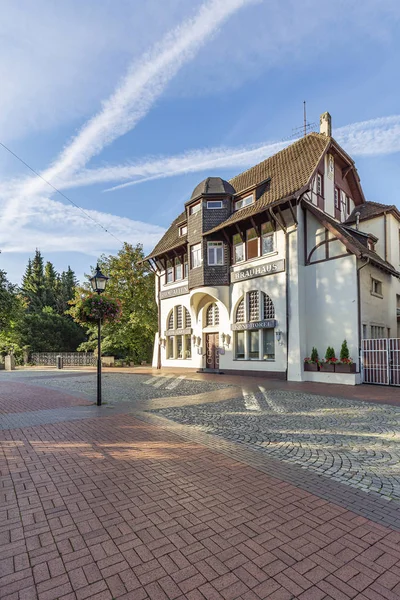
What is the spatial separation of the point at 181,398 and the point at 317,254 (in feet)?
31.7

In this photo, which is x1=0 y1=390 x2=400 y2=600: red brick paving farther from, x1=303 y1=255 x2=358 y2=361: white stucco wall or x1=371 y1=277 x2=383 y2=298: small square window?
x1=371 y1=277 x2=383 y2=298: small square window

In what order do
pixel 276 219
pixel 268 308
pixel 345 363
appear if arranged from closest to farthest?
pixel 345 363, pixel 276 219, pixel 268 308

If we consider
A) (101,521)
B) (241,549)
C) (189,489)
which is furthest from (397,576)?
(101,521)

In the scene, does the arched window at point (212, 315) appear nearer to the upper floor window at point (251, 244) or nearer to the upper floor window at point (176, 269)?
the upper floor window at point (176, 269)

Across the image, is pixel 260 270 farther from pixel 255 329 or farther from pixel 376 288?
pixel 376 288

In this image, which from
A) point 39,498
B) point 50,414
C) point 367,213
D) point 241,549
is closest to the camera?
point 241,549

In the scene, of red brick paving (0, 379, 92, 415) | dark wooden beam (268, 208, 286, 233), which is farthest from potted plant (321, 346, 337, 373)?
red brick paving (0, 379, 92, 415)

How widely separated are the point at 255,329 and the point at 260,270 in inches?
124

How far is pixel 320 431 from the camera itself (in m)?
6.62

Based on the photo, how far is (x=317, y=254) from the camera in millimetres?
16016

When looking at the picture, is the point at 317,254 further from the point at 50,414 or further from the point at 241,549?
the point at 241,549

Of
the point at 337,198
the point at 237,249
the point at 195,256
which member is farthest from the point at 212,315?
the point at 337,198

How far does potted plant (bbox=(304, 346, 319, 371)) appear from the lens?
592 inches

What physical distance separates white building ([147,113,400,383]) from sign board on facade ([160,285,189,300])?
156 millimetres
